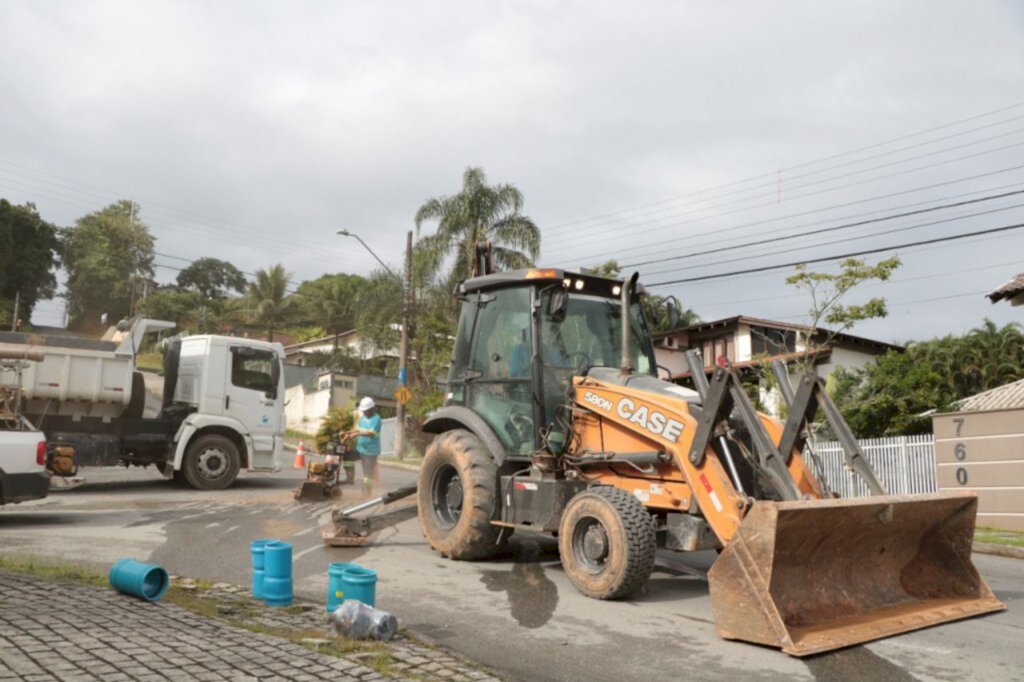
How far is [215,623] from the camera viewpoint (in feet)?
17.6

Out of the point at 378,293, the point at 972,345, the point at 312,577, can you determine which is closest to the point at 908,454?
the point at 972,345

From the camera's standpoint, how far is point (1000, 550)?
11.2m

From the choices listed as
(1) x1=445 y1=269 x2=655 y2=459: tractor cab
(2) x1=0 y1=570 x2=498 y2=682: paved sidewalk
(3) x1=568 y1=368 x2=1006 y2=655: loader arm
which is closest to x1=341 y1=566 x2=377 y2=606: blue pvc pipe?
(2) x1=0 y1=570 x2=498 y2=682: paved sidewalk

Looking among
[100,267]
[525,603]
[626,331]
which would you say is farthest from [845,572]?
[100,267]

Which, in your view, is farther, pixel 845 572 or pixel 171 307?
pixel 171 307

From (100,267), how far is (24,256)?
727 centimetres

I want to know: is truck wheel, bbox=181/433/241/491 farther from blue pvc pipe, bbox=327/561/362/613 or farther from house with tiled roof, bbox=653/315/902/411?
house with tiled roof, bbox=653/315/902/411

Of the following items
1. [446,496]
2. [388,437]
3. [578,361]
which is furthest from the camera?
[388,437]

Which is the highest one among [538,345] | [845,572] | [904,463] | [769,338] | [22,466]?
[769,338]

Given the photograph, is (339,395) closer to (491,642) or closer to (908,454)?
(908,454)

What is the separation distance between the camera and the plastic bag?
5.27m

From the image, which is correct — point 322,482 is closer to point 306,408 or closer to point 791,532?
point 791,532

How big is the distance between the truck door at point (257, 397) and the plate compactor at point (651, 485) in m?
8.14

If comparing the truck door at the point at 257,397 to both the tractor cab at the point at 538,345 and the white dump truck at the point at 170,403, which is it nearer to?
the white dump truck at the point at 170,403
